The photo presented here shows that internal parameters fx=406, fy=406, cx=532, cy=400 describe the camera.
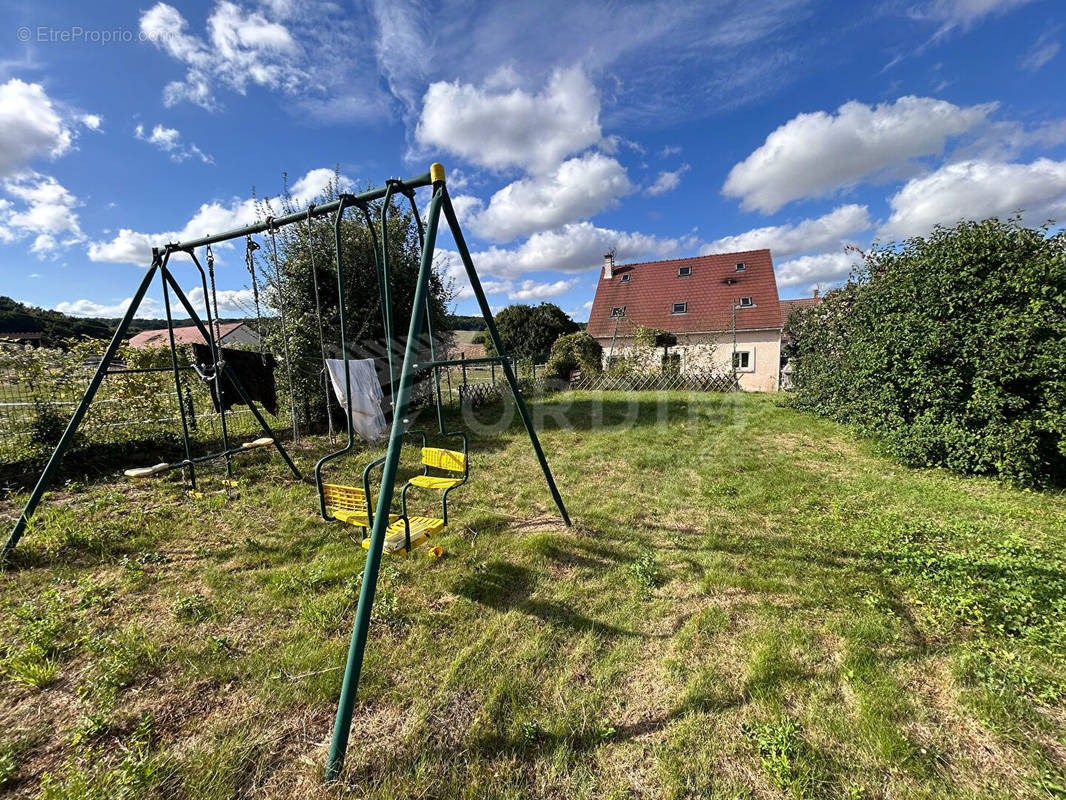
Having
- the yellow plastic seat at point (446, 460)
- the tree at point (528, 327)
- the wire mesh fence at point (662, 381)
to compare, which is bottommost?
the yellow plastic seat at point (446, 460)

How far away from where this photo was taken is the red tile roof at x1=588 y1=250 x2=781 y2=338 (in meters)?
17.7

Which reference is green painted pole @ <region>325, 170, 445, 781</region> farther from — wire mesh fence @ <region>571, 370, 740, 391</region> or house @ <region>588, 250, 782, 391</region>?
house @ <region>588, 250, 782, 391</region>

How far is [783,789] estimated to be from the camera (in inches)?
62.8

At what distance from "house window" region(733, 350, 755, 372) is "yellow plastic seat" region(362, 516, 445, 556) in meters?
17.3

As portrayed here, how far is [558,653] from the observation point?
2.34 m

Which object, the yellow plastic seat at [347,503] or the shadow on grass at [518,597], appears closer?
the shadow on grass at [518,597]

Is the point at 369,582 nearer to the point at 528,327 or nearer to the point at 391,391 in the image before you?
the point at 391,391

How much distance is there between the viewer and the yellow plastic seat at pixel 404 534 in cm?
257

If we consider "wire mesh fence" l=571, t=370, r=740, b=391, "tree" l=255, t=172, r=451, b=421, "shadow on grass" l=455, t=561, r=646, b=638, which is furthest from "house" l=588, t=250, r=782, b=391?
"shadow on grass" l=455, t=561, r=646, b=638

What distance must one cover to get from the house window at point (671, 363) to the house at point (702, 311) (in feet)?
0.13

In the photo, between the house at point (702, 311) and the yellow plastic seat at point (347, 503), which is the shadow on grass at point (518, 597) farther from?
the house at point (702, 311)

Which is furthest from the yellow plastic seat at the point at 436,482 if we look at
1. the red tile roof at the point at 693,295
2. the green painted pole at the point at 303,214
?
the red tile roof at the point at 693,295

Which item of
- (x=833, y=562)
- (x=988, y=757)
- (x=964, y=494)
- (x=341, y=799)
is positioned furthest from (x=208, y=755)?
(x=964, y=494)

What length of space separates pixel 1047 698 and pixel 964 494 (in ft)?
10.6
